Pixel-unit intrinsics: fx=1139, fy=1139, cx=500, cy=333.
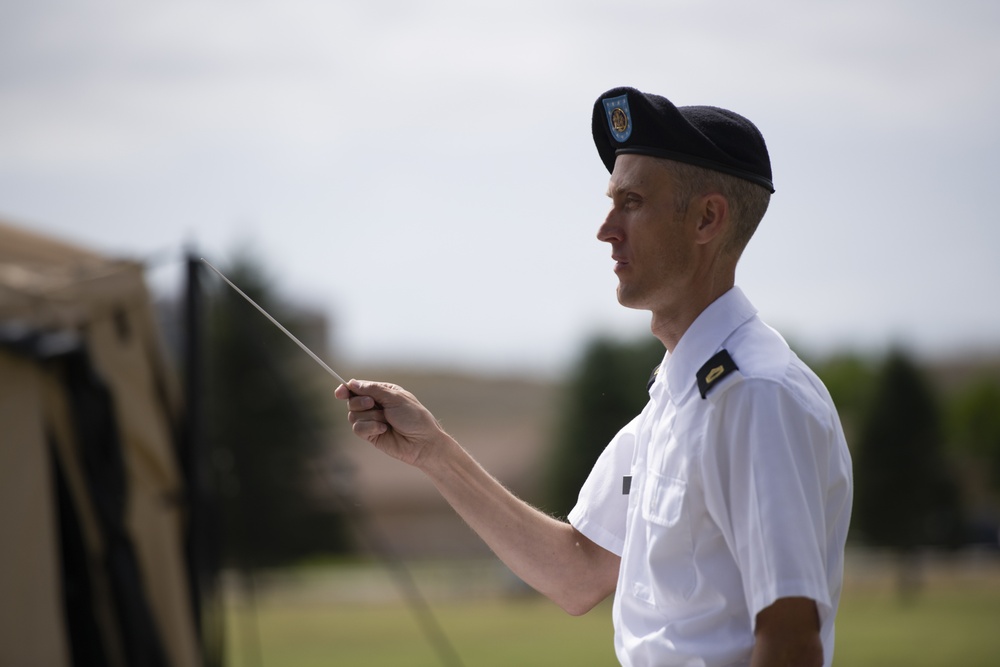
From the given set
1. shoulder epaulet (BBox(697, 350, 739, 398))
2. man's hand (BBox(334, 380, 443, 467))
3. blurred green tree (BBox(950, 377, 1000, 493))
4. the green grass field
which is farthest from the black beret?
blurred green tree (BBox(950, 377, 1000, 493))

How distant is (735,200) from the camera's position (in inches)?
77.2

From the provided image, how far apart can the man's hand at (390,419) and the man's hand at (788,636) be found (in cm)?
77

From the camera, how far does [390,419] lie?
2.14 meters

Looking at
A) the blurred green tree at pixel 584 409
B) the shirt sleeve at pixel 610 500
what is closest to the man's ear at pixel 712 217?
the shirt sleeve at pixel 610 500

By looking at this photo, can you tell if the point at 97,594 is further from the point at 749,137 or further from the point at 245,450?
the point at 245,450

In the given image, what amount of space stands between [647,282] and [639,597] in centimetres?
54

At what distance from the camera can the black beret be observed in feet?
6.35

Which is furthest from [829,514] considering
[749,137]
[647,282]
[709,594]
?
[749,137]

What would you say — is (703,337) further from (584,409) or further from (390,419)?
(584,409)

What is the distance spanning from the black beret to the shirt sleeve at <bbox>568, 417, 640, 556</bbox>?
518 millimetres

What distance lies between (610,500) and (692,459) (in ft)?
1.56

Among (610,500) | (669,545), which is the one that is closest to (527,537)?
(610,500)

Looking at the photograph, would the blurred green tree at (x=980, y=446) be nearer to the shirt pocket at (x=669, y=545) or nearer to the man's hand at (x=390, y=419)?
the man's hand at (x=390, y=419)

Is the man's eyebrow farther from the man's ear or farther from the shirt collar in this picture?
the shirt collar
